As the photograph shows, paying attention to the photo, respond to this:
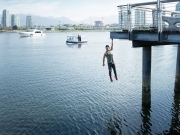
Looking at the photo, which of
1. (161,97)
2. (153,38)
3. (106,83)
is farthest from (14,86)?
(153,38)

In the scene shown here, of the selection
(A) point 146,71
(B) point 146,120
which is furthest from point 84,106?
(A) point 146,71

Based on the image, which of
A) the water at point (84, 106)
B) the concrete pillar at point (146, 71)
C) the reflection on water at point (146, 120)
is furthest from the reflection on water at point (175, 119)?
the concrete pillar at point (146, 71)

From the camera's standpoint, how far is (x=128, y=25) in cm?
1647

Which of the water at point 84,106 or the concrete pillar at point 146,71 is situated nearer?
the water at point 84,106

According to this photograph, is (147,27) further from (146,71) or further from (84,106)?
(84,106)

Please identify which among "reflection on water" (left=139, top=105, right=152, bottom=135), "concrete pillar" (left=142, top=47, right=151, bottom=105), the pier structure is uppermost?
the pier structure

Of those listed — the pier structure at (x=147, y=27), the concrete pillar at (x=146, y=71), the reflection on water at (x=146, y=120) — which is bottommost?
the reflection on water at (x=146, y=120)

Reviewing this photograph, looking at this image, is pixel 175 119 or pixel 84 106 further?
pixel 84 106

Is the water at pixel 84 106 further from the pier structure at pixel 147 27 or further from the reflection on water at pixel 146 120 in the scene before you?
the pier structure at pixel 147 27

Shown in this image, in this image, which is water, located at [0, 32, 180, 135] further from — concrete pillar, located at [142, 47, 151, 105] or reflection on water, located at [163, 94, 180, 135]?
concrete pillar, located at [142, 47, 151, 105]

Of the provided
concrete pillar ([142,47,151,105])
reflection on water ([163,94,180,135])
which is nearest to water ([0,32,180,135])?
reflection on water ([163,94,180,135])

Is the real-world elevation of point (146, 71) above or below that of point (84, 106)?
above

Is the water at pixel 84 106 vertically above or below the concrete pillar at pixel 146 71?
below

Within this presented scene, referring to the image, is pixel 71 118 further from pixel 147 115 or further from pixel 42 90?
pixel 42 90
